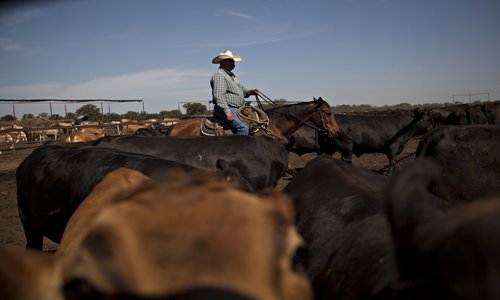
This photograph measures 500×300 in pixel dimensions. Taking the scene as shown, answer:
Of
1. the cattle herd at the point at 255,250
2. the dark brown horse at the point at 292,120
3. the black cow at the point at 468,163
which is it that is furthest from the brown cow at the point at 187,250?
the dark brown horse at the point at 292,120

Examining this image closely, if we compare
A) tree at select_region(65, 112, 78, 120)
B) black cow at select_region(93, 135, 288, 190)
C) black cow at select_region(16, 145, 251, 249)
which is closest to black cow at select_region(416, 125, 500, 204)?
black cow at select_region(93, 135, 288, 190)

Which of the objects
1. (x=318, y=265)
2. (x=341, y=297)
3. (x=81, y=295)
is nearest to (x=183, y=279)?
(x=81, y=295)

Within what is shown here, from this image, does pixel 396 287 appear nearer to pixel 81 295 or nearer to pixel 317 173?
pixel 81 295

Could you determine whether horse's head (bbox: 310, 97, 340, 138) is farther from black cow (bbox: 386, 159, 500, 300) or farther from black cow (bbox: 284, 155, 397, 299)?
black cow (bbox: 386, 159, 500, 300)

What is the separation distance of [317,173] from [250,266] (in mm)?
2956

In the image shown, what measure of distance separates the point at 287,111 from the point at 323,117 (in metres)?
1.24

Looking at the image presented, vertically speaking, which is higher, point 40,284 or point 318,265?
point 40,284

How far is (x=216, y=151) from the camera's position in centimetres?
626

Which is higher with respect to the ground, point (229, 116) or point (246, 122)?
point (229, 116)

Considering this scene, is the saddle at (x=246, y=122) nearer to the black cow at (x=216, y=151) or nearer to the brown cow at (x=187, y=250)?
the black cow at (x=216, y=151)

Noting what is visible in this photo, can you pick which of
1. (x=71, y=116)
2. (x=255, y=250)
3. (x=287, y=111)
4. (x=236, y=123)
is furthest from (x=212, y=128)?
(x=71, y=116)

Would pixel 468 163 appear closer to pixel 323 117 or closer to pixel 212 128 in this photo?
pixel 323 117

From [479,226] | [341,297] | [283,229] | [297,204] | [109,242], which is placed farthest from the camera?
[297,204]

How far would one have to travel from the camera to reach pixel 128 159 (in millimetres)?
4031
